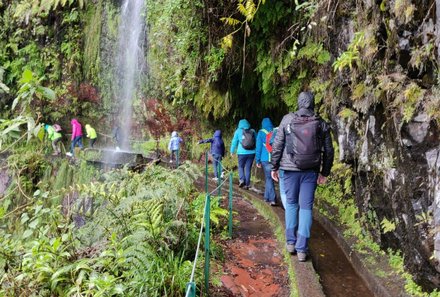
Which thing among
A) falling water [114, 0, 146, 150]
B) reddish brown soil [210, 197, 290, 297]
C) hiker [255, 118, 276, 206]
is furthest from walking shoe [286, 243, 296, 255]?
falling water [114, 0, 146, 150]

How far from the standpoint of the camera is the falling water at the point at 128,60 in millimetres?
17719

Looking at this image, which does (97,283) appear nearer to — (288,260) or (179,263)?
(179,263)

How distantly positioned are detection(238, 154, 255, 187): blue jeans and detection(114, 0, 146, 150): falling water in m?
10.4

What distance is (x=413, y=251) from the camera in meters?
3.96

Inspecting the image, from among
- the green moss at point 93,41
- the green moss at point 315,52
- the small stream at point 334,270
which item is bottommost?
the small stream at point 334,270

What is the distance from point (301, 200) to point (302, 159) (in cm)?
51

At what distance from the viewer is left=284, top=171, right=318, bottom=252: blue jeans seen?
14.4ft

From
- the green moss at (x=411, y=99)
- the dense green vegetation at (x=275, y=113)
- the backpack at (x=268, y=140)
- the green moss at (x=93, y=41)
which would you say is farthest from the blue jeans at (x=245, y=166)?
the green moss at (x=93, y=41)

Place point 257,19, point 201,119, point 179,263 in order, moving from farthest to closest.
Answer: point 201,119 < point 257,19 < point 179,263

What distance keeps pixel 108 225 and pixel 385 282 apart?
125 inches

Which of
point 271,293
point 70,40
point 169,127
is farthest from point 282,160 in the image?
point 70,40

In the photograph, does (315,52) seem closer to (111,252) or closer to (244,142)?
(244,142)

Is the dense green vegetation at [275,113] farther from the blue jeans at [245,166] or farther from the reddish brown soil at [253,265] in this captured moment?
the blue jeans at [245,166]

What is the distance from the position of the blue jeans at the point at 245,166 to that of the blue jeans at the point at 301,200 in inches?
162
